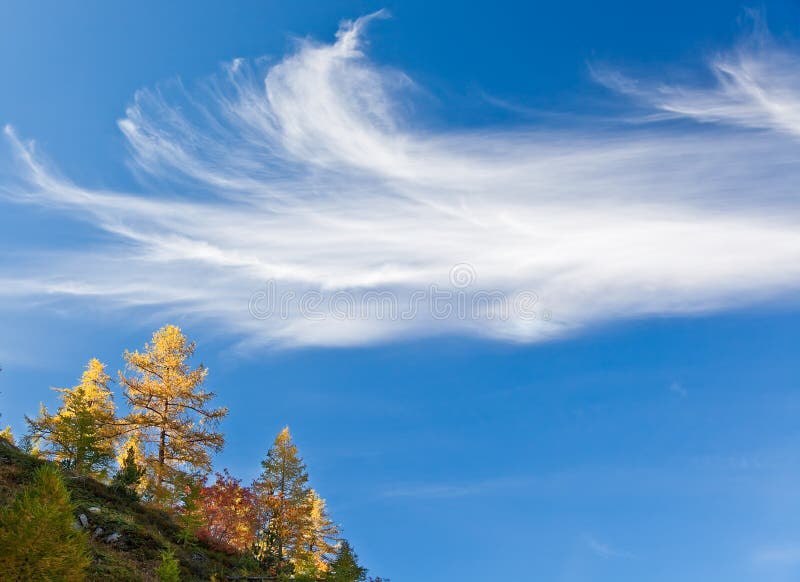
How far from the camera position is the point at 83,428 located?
27.8 meters

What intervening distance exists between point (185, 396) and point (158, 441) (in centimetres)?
265

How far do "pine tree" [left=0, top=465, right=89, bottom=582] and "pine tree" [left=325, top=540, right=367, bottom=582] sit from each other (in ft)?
33.8

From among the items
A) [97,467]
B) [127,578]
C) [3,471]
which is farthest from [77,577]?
[97,467]

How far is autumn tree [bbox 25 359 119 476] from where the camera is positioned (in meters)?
27.5

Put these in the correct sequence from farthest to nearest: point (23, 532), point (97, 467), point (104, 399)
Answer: point (104, 399)
point (97, 467)
point (23, 532)

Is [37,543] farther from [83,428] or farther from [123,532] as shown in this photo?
[83,428]

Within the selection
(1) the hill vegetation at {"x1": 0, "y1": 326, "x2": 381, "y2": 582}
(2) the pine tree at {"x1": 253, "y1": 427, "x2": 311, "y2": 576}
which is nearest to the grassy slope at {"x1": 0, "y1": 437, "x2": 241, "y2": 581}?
(1) the hill vegetation at {"x1": 0, "y1": 326, "x2": 381, "y2": 582}

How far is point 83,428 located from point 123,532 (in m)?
9.91

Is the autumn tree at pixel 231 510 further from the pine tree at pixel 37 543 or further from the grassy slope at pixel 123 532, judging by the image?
the pine tree at pixel 37 543

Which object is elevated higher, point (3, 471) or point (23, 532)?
point (3, 471)

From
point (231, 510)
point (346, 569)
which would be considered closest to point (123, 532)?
point (346, 569)

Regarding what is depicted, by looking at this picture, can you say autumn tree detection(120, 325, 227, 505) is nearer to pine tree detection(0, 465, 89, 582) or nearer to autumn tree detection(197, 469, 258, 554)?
autumn tree detection(197, 469, 258, 554)

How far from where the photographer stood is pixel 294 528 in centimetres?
3212

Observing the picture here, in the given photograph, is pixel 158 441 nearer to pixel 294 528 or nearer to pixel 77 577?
pixel 294 528
